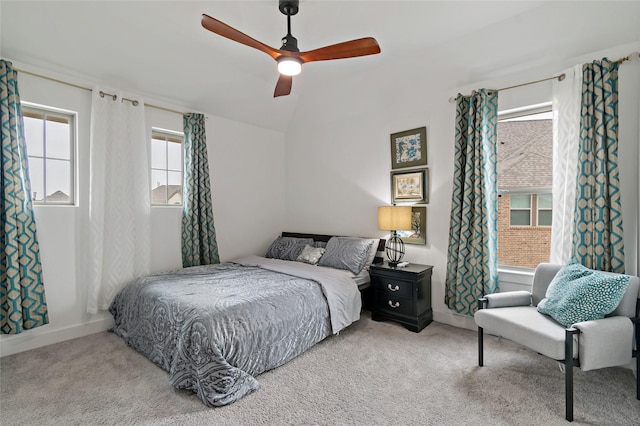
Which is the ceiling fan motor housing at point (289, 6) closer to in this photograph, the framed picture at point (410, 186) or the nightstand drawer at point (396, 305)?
the framed picture at point (410, 186)

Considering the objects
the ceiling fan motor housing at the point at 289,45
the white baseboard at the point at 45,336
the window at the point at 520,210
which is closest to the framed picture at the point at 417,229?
the window at the point at 520,210

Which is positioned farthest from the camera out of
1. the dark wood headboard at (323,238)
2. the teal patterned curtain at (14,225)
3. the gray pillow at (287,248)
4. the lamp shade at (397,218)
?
the gray pillow at (287,248)

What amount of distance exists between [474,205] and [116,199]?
11.9ft

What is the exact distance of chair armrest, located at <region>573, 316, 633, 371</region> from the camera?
1.82 m

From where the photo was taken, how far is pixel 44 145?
296 cm

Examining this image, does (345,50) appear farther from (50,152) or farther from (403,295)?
(50,152)

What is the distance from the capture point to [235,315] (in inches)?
86.4

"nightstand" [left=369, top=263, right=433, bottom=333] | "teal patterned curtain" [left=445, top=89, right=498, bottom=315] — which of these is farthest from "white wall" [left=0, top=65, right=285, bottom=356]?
"teal patterned curtain" [left=445, top=89, right=498, bottom=315]

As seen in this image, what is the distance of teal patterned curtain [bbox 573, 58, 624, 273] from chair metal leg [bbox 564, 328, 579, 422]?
2.97ft

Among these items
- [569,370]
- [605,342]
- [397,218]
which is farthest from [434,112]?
[569,370]

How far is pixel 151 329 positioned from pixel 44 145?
2085 millimetres

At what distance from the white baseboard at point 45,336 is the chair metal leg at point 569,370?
3.90 meters

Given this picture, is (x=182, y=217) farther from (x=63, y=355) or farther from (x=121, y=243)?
(x=63, y=355)

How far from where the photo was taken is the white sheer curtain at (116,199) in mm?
3074
